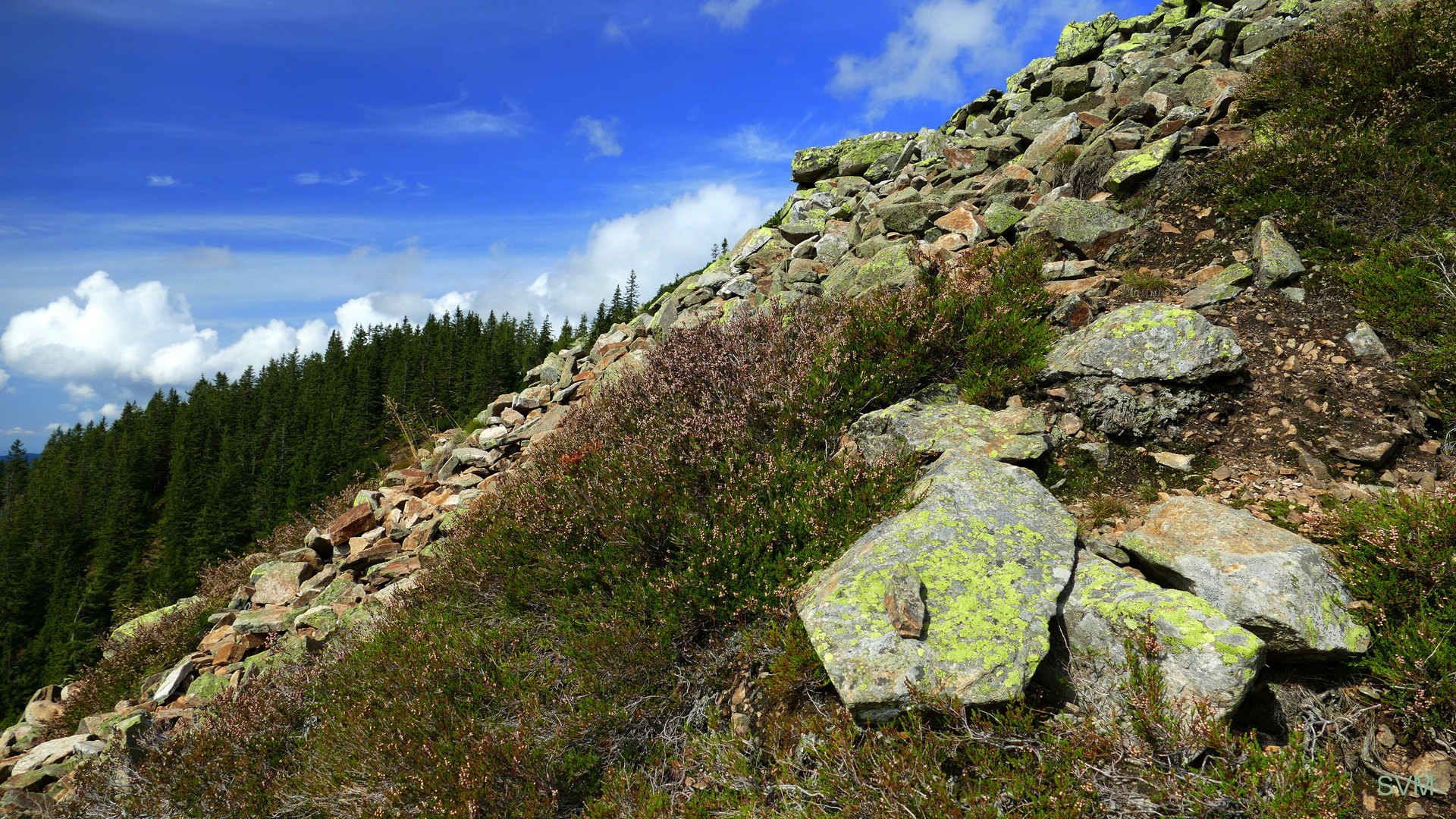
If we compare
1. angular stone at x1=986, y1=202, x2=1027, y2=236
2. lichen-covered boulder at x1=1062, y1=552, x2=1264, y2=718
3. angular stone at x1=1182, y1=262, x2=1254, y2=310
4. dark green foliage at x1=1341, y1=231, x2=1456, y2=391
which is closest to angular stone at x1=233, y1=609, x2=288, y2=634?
lichen-covered boulder at x1=1062, y1=552, x2=1264, y2=718

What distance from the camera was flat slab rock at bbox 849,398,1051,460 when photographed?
5.75 meters

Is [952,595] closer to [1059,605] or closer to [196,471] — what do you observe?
[1059,605]

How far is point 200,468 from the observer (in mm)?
82062

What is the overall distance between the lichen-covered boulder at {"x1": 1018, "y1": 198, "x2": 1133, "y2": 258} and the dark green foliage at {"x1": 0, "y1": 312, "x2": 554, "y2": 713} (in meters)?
48.1

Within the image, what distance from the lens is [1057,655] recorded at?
12.9ft

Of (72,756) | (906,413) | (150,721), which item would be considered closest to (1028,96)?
(906,413)

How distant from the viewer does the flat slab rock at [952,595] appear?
3701 mm

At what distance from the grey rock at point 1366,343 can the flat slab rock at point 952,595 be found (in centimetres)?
357

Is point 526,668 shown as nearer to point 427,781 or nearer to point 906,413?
point 427,781

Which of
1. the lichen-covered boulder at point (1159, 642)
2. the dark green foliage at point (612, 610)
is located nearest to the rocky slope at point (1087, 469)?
the lichen-covered boulder at point (1159, 642)

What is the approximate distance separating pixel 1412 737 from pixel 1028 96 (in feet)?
57.8

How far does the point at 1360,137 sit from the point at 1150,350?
4.68m

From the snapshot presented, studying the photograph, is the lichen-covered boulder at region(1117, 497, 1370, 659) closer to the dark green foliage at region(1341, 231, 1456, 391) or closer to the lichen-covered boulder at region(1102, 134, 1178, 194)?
the dark green foliage at region(1341, 231, 1456, 391)

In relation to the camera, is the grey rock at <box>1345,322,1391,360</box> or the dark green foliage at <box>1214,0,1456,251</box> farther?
the dark green foliage at <box>1214,0,1456,251</box>
